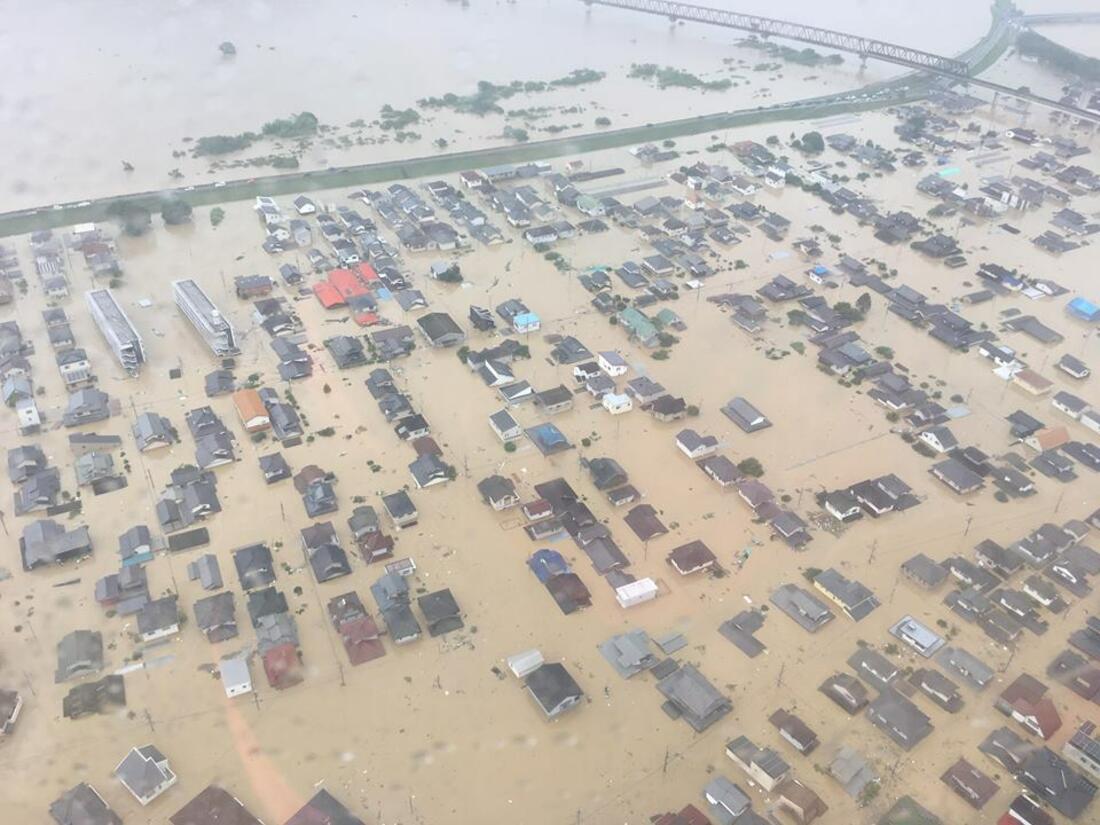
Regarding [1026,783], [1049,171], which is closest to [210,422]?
[1026,783]

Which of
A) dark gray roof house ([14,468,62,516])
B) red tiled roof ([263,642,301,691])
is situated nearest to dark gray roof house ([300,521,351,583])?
red tiled roof ([263,642,301,691])

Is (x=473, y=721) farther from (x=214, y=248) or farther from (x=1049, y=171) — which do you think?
(x=1049, y=171)

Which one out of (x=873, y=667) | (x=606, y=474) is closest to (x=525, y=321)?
(x=606, y=474)

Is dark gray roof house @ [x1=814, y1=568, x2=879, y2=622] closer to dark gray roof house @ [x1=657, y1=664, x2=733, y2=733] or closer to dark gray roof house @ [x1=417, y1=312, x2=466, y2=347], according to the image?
dark gray roof house @ [x1=657, y1=664, x2=733, y2=733]

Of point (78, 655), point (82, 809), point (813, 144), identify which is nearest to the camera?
point (82, 809)

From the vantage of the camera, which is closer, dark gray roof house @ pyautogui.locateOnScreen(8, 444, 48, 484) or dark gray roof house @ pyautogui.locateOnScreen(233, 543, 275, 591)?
dark gray roof house @ pyautogui.locateOnScreen(233, 543, 275, 591)

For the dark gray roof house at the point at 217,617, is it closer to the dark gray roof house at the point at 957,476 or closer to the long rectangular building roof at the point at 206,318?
the long rectangular building roof at the point at 206,318

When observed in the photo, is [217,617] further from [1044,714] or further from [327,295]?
[1044,714]
